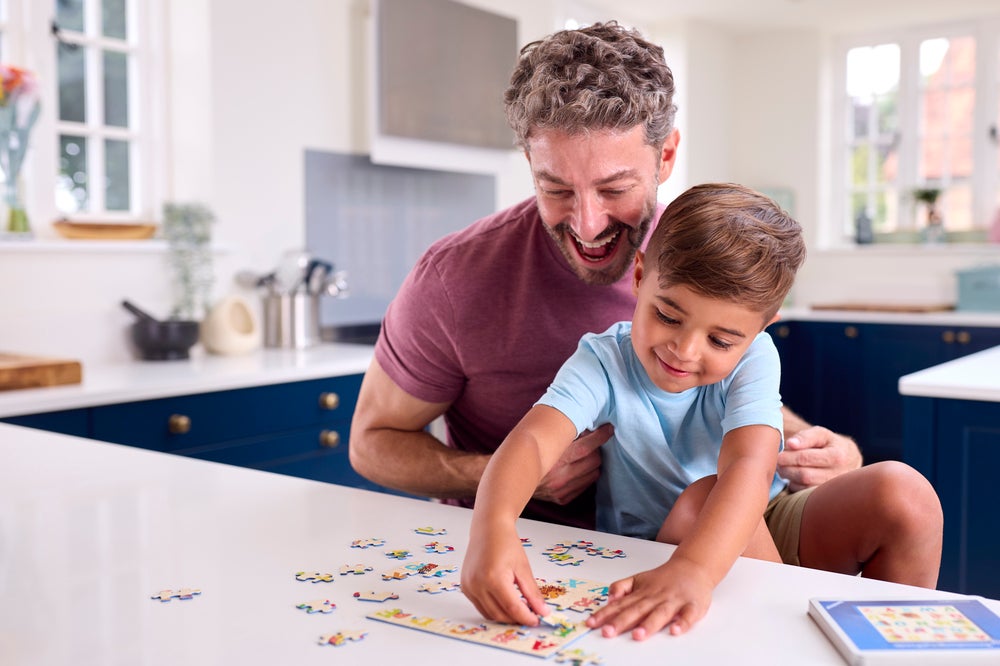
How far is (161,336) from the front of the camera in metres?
3.23

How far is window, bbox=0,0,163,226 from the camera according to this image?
3.25 meters

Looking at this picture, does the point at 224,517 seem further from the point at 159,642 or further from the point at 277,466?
the point at 277,466

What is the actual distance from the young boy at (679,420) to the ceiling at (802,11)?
4.48 m

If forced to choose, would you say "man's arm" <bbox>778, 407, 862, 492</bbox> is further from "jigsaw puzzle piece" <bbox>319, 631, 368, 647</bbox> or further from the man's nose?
"jigsaw puzzle piece" <bbox>319, 631, 368, 647</bbox>

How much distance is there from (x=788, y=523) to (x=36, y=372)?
195 centimetres

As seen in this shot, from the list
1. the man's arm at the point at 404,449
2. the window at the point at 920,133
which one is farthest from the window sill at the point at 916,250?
the man's arm at the point at 404,449

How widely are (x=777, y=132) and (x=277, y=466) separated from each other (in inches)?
180

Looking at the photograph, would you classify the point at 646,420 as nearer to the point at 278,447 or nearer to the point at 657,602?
the point at 657,602

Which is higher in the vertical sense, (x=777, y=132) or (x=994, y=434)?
(x=777, y=132)

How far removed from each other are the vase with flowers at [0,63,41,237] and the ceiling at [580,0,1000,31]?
3.36 metres

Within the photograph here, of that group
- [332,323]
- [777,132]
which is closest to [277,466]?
[332,323]

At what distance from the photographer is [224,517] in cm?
127

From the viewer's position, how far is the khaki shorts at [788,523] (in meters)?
1.50

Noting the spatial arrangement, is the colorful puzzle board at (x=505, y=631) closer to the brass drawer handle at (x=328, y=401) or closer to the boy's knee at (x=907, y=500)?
the boy's knee at (x=907, y=500)
